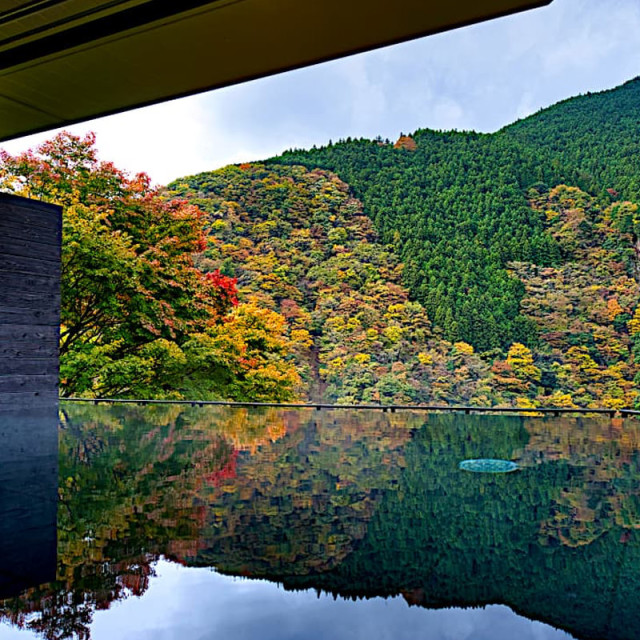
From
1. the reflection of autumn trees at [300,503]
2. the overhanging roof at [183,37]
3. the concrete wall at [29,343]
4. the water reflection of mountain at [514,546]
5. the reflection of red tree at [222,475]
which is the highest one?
the overhanging roof at [183,37]

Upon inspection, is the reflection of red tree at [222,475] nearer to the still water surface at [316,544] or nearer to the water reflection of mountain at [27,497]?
the still water surface at [316,544]

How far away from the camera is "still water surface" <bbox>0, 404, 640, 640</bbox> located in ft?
3.97

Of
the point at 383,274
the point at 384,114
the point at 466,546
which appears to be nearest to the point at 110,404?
the point at 466,546

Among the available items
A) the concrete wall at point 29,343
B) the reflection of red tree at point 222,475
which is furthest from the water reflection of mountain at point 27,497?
the reflection of red tree at point 222,475

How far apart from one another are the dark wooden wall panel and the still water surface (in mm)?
186

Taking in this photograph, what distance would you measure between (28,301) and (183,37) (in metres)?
1.56

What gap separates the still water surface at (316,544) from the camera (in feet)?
3.97

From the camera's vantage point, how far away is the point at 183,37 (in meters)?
1.17

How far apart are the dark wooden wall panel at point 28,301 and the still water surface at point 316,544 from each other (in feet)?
0.61

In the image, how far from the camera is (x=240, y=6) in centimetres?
108

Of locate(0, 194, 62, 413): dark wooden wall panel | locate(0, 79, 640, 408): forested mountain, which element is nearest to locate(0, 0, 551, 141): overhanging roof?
locate(0, 194, 62, 413): dark wooden wall panel

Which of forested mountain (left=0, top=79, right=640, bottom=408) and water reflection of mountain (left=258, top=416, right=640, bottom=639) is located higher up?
forested mountain (left=0, top=79, right=640, bottom=408)

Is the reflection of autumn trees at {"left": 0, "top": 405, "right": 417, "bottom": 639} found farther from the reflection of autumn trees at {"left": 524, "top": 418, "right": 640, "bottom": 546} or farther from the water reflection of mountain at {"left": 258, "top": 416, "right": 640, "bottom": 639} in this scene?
the reflection of autumn trees at {"left": 524, "top": 418, "right": 640, "bottom": 546}

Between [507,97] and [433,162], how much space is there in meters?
2.74
